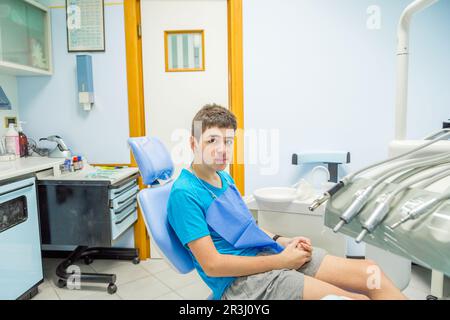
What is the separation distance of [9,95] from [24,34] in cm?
44

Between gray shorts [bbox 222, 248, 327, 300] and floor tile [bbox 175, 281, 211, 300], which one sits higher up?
gray shorts [bbox 222, 248, 327, 300]

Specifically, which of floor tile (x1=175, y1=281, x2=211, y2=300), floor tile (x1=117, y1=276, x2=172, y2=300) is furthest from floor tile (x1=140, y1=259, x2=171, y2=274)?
floor tile (x1=175, y1=281, x2=211, y2=300)

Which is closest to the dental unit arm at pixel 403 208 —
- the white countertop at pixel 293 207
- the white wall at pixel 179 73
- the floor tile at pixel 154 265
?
the white countertop at pixel 293 207

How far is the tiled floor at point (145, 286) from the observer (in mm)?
1782

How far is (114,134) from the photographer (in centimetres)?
226

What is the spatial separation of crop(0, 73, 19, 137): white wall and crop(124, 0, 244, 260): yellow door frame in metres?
0.84

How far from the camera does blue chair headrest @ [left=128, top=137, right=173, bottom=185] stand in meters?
1.06

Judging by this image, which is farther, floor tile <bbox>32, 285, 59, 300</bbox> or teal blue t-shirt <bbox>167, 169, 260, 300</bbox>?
floor tile <bbox>32, 285, 59, 300</bbox>

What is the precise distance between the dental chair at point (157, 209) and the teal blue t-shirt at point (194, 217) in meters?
0.03

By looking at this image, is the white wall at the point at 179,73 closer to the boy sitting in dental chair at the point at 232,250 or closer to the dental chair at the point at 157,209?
the dental chair at the point at 157,209

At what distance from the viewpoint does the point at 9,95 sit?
7.19 ft

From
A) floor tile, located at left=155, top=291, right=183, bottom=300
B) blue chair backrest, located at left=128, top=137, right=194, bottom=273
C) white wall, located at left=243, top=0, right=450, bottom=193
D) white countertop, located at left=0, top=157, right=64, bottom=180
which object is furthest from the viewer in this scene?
white wall, located at left=243, top=0, right=450, bottom=193

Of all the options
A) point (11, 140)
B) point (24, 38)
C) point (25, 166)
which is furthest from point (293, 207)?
point (24, 38)

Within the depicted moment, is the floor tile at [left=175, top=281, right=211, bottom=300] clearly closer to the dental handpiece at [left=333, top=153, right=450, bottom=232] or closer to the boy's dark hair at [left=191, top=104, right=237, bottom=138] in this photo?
the boy's dark hair at [left=191, top=104, right=237, bottom=138]
